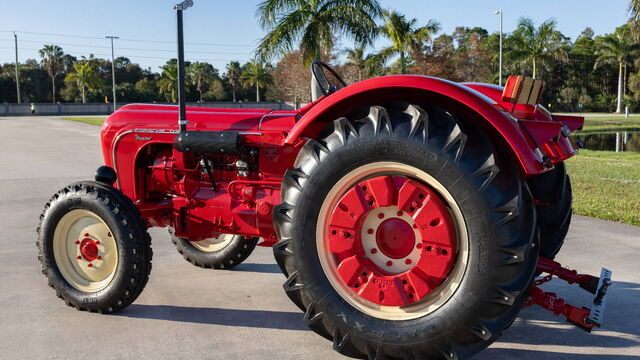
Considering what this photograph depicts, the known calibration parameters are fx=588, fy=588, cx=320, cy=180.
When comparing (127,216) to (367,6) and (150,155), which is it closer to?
(150,155)

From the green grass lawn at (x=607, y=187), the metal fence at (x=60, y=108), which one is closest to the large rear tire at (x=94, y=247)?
the green grass lawn at (x=607, y=187)

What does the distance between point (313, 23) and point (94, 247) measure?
13655 millimetres

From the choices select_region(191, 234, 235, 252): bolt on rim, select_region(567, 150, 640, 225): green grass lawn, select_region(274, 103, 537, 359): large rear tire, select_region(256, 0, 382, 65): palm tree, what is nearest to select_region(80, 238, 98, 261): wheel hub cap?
select_region(191, 234, 235, 252): bolt on rim

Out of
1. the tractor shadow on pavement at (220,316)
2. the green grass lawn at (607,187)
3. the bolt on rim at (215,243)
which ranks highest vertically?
the bolt on rim at (215,243)

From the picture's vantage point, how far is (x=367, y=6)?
16875 millimetres

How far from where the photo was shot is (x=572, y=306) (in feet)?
10.2

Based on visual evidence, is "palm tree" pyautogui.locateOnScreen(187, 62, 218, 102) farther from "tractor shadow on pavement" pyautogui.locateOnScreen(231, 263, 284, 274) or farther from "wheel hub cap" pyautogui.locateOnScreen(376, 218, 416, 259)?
"wheel hub cap" pyautogui.locateOnScreen(376, 218, 416, 259)

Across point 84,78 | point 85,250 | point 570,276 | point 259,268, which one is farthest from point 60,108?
point 570,276

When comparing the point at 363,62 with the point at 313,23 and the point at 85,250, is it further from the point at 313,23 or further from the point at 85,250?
the point at 85,250

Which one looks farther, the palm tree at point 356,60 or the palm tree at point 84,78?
the palm tree at point 84,78

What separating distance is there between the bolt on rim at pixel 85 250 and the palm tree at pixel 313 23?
13242mm

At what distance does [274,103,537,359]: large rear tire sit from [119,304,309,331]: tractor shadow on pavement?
0.68 meters

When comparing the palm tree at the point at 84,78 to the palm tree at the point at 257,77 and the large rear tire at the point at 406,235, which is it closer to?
the palm tree at the point at 257,77

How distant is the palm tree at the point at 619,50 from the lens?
56.9m
